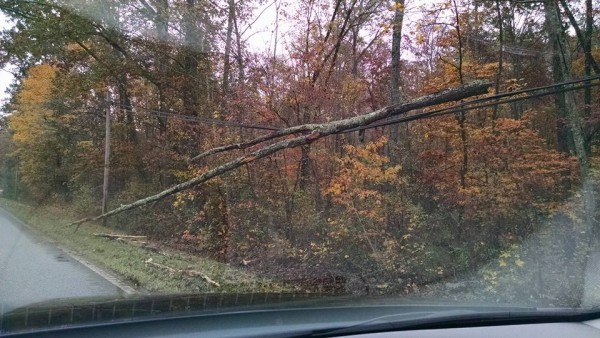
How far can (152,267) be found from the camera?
11.9m

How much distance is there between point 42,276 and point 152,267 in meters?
2.35

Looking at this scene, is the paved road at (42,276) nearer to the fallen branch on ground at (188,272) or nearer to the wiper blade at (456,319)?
the fallen branch on ground at (188,272)

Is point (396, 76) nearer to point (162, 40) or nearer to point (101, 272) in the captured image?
point (101, 272)

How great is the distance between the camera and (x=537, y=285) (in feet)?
31.4

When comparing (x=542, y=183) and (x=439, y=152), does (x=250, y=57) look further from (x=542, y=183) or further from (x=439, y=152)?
(x=542, y=183)

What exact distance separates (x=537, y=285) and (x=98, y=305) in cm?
846

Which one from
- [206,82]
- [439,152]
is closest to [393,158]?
[439,152]

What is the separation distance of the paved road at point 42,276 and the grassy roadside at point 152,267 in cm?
56

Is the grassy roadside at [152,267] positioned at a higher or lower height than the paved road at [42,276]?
higher

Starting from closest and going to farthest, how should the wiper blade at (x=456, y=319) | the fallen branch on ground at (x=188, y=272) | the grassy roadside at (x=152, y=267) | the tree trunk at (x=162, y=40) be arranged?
the wiper blade at (x=456, y=319) → the grassy roadside at (x=152, y=267) → the fallen branch on ground at (x=188, y=272) → the tree trunk at (x=162, y=40)

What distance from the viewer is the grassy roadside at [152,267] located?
32.0 feet

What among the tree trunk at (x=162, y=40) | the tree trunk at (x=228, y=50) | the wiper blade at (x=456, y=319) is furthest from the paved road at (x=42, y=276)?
the tree trunk at (x=162, y=40)

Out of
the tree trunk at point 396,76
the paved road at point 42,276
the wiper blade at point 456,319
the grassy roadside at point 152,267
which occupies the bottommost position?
the paved road at point 42,276

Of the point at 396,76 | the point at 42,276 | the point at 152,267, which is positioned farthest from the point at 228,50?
the point at 42,276
